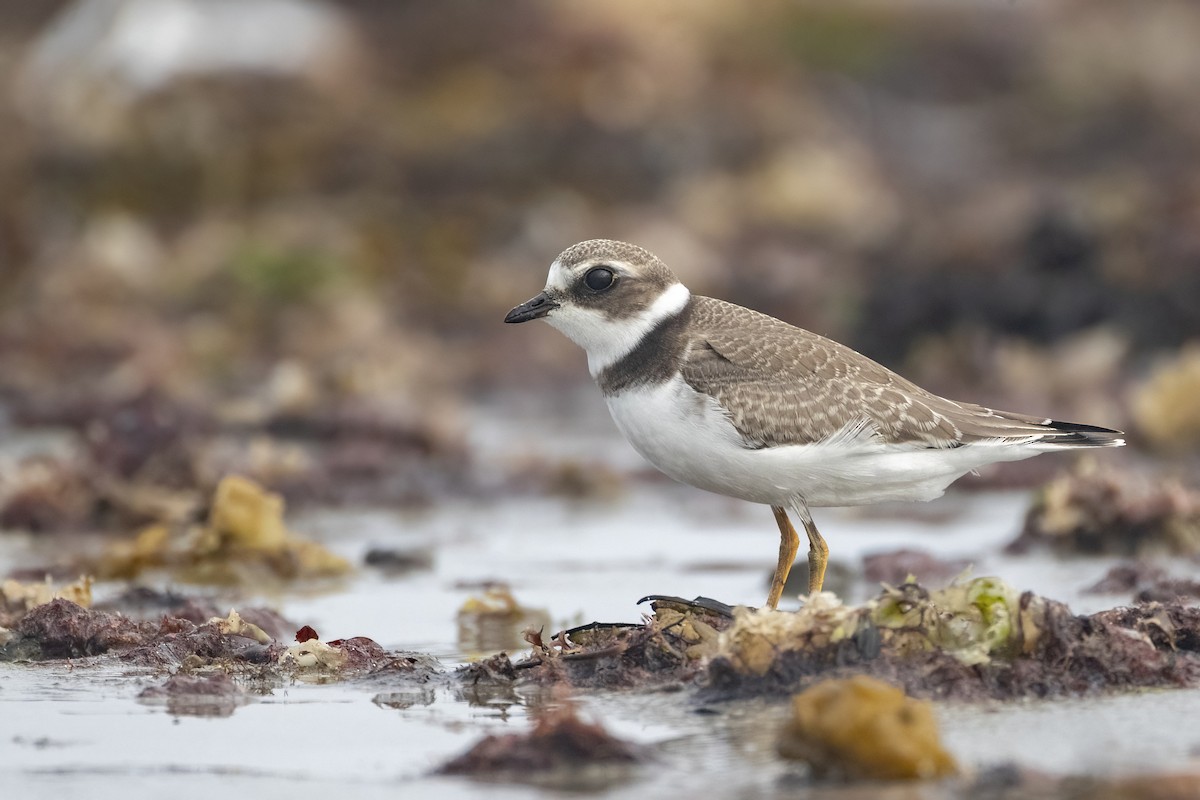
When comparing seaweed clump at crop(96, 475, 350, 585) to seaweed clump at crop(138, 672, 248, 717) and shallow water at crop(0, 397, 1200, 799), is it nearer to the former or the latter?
shallow water at crop(0, 397, 1200, 799)

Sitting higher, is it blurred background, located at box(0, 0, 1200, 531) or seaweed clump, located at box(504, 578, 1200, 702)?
blurred background, located at box(0, 0, 1200, 531)

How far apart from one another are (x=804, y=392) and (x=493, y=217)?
36.0ft

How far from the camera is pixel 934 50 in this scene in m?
24.5

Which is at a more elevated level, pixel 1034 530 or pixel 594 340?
pixel 594 340

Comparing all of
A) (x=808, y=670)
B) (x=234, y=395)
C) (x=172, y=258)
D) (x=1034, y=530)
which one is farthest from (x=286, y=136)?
(x=808, y=670)

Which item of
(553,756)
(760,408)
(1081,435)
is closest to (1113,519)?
(1081,435)

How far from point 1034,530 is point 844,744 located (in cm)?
369

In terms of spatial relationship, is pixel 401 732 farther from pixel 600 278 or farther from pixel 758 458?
pixel 600 278

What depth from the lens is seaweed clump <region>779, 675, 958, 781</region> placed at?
3232mm

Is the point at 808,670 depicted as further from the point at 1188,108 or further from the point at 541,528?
the point at 1188,108

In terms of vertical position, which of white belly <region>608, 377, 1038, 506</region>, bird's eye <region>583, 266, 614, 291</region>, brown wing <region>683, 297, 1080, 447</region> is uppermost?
bird's eye <region>583, 266, 614, 291</region>

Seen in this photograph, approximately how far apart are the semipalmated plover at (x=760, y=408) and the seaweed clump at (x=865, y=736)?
1560 millimetres

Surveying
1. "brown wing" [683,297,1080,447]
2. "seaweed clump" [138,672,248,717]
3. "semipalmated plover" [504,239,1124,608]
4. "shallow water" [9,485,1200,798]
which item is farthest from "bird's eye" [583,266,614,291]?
"seaweed clump" [138,672,248,717]

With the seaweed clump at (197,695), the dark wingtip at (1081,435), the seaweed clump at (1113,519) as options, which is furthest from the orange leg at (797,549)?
the seaweed clump at (1113,519)
